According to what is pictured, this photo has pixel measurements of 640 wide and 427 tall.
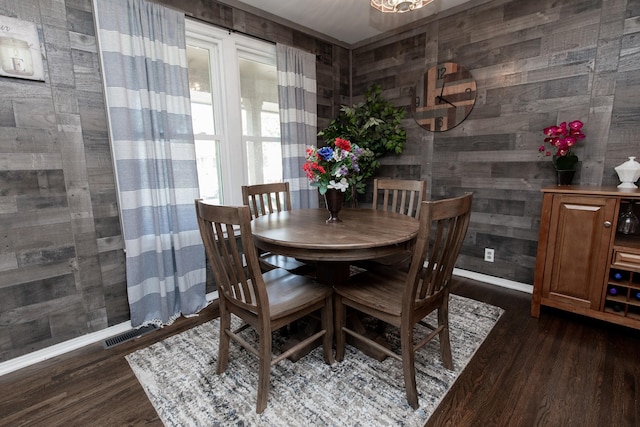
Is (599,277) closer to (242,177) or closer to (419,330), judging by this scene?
(419,330)

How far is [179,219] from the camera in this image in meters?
2.37

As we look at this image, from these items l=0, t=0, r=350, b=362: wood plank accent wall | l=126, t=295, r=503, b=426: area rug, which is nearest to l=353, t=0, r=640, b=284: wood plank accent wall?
l=126, t=295, r=503, b=426: area rug

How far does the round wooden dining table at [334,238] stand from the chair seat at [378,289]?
0.14 m

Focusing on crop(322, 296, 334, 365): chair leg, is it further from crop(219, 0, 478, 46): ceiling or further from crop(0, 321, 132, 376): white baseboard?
crop(219, 0, 478, 46): ceiling

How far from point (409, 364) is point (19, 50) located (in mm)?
2743

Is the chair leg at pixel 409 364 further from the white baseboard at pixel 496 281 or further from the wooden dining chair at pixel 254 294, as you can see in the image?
the white baseboard at pixel 496 281

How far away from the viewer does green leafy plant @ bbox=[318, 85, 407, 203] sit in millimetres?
3297

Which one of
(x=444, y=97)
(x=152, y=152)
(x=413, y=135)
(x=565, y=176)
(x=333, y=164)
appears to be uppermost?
(x=444, y=97)

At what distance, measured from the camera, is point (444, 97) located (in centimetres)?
304

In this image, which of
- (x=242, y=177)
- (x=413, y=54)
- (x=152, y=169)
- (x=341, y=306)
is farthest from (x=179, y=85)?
(x=413, y=54)

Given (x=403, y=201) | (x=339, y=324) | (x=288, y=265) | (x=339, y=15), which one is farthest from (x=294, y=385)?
(x=339, y=15)

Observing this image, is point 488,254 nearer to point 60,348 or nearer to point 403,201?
point 403,201

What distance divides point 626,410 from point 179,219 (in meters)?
2.87

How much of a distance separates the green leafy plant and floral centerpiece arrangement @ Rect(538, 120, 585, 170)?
133 cm
